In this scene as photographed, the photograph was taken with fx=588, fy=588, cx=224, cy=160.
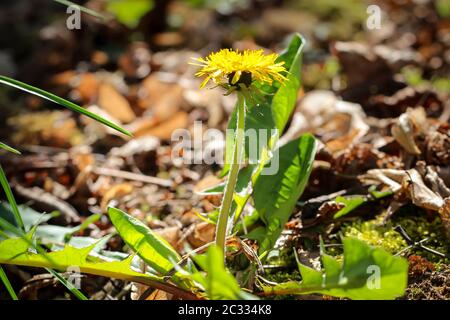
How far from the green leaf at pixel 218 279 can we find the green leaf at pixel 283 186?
44cm

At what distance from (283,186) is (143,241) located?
0.50m

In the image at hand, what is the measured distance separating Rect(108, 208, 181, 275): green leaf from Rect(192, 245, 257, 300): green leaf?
0.24m

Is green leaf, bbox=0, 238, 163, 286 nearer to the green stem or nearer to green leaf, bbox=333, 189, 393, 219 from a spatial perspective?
the green stem

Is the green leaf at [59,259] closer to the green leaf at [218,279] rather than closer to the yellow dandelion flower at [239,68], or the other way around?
the green leaf at [218,279]

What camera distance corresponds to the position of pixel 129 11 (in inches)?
172

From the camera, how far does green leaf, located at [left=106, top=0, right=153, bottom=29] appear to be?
437 centimetres

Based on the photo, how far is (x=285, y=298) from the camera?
1.66 metres

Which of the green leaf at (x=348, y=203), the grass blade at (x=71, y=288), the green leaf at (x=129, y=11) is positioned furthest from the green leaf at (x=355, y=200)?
the green leaf at (x=129, y=11)

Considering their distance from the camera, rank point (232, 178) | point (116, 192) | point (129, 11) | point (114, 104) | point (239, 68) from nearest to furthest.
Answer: point (239, 68)
point (232, 178)
point (116, 192)
point (114, 104)
point (129, 11)

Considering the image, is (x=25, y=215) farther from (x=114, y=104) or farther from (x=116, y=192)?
(x=114, y=104)

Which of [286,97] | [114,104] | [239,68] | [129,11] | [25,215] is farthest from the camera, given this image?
[129,11]

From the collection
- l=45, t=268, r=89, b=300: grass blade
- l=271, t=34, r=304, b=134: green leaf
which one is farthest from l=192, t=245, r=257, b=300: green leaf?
l=271, t=34, r=304, b=134: green leaf

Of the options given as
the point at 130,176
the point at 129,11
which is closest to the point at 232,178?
the point at 130,176
